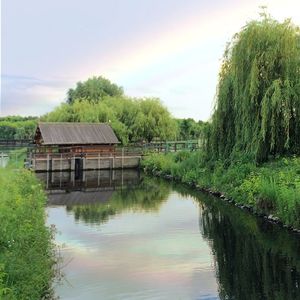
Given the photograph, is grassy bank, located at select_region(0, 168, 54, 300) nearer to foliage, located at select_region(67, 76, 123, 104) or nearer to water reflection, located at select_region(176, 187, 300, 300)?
water reflection, located at select_region(176, 187, 300, 300)

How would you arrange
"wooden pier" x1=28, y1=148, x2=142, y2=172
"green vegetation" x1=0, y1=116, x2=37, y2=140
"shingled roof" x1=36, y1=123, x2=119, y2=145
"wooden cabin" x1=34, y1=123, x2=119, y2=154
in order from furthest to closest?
"green vegetation" x1=0, y1=116, x2=37, y2=140 < "wooden cabin" x1=34, y1=123, x2=119, y2=154 < "shingled roof" x1=36, y1=123, x2=119, y2=145 < "wooden pier" x1=28, y1=148, x2=142, y2=172

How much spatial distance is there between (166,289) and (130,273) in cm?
141

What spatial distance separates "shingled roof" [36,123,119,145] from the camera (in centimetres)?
3812

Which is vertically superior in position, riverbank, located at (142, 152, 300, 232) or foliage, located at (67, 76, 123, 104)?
foliage, located at (67, 76, 123, 104)

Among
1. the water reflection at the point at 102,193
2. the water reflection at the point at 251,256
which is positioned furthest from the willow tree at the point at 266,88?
the water reflection at the point at 102,193

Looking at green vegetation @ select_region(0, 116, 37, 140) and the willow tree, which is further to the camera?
green vegetation @ select_region(0, 116, 37, 140)

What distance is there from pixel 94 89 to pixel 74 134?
2742 cm

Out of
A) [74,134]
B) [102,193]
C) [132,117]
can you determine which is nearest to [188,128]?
[132,117]

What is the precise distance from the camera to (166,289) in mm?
10266

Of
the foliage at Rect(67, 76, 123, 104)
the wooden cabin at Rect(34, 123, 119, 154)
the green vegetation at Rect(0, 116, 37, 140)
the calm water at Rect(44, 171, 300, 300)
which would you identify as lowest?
the calm water at Rect(44, 171, 300, 300)

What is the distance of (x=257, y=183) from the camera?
1884 cm

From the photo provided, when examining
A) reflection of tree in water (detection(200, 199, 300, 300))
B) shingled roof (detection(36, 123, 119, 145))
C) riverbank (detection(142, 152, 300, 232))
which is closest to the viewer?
reflection of tree in water (detection(200, 199, 300, 300))

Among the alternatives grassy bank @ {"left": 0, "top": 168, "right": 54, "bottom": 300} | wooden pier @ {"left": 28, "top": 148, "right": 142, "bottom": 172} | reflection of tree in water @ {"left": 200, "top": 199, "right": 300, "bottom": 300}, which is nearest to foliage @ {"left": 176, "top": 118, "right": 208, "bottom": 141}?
wooden pier @ {"left": 28, "top": 148, "right": 142, "bottom": 172}

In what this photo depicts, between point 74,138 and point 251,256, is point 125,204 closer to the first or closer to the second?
point 251,256
